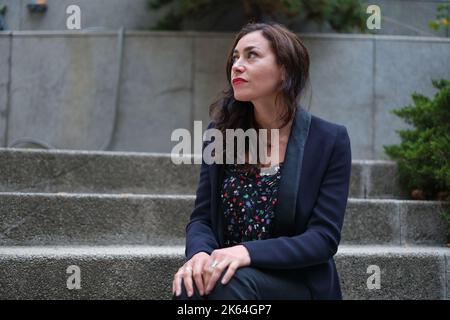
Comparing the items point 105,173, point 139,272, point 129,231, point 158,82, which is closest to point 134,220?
point 129,231

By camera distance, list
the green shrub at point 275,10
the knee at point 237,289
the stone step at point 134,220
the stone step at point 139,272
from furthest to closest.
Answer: the green shrub at point 275,10, the stone step at point 134,220, the stone step at point 139,272, the knee at point 237,289

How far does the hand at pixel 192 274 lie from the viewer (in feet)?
5.42

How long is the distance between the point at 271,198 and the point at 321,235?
222 mm

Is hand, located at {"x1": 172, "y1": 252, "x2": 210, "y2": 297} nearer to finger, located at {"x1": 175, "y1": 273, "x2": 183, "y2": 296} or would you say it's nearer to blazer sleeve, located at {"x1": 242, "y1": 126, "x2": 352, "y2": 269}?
finger, located at {"x1": 175, "y1": 273, "x2": 183, "y2": 296}

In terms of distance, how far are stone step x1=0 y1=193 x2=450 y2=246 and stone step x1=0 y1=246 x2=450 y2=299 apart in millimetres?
140

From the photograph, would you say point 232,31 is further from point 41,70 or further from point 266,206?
point 266,206

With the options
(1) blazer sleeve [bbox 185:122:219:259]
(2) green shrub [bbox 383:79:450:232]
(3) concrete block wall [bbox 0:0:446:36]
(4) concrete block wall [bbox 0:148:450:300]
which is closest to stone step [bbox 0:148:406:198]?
(4) concrete block wall [bbox 0:148:450:300]

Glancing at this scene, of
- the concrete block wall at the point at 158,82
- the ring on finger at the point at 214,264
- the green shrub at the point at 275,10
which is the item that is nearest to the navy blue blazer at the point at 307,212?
the ring on finger at the point at 214,264

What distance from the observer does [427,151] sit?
121 inches

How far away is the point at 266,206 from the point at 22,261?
110 centimetres

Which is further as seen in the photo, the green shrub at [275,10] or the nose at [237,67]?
the green shrub at [275,10]

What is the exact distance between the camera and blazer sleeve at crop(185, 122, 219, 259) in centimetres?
184

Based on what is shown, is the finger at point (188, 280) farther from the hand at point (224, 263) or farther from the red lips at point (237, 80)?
the red lips at point (237, 80)

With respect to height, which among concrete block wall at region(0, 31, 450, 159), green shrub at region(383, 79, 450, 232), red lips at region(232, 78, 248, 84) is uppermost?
concrete block wall at region(0, 31, 450, 159)
